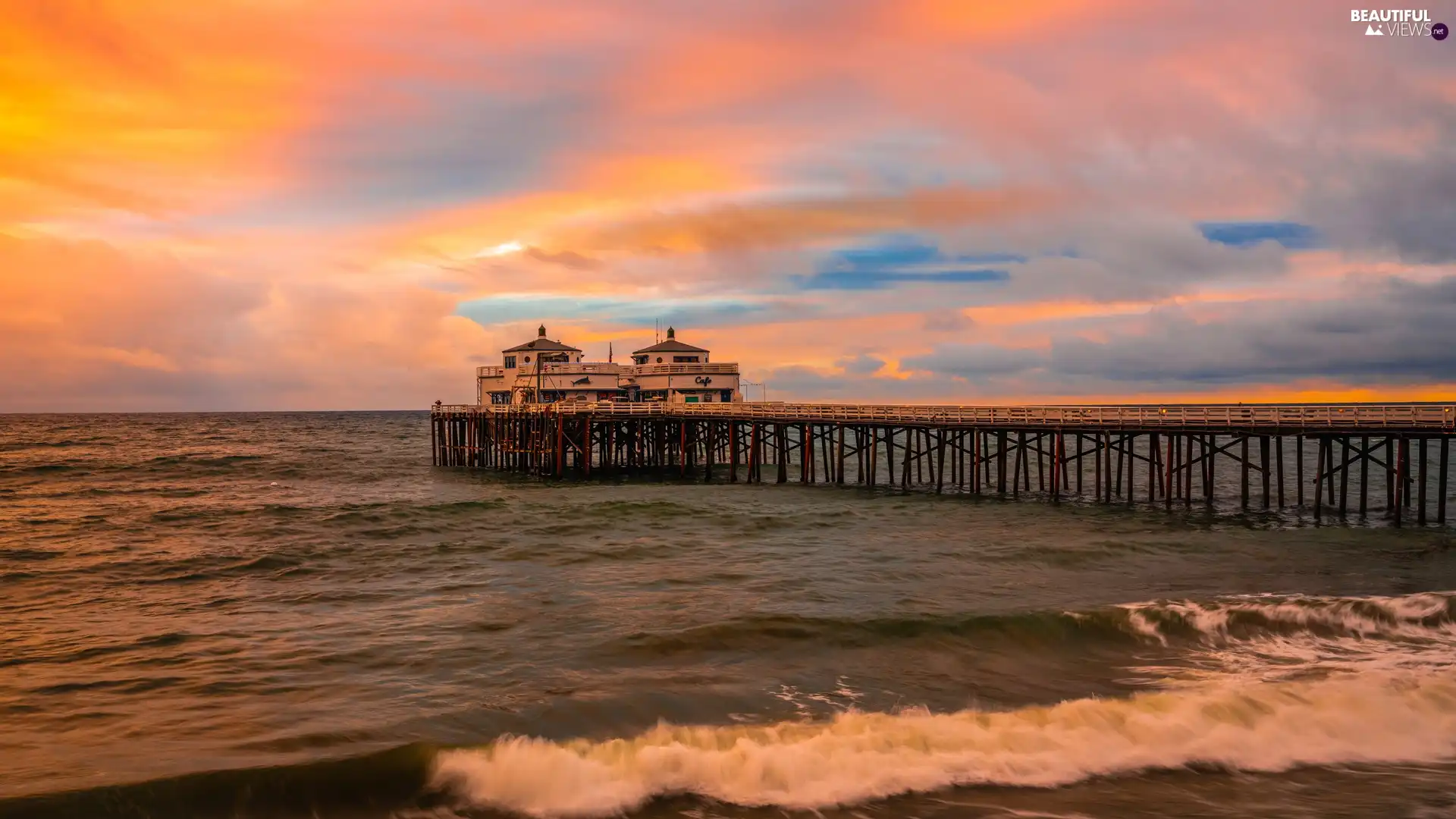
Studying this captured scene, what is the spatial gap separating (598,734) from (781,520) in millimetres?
22308

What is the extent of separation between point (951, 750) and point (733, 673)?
455 centimetres

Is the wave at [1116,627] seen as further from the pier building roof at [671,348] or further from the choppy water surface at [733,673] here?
the pier building roof at [671,348]

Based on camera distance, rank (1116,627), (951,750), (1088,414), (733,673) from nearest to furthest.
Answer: (951,750) → (733,673) → (1116,627) → (1088,414)

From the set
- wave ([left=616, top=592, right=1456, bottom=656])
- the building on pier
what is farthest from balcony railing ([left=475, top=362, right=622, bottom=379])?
wave ([left=616, top=592, right=1456, bottom=656])

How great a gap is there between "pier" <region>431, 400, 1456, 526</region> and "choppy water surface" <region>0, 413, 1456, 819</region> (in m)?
4.34

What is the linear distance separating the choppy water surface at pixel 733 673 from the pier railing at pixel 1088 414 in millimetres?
4229

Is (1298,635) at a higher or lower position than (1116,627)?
lower

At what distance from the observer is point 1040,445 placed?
49.1 m

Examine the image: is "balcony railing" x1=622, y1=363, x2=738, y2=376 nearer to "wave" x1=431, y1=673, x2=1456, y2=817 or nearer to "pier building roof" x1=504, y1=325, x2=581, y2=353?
"pier building roof" x1=504, y1=325, x2=581, y2=353

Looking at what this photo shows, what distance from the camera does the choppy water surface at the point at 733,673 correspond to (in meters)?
13.0

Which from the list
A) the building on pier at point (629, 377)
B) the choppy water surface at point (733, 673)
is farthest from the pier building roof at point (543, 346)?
the choppy water surface at point (733, 673)

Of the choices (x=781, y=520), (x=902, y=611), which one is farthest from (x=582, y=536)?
(x=902, y=611)

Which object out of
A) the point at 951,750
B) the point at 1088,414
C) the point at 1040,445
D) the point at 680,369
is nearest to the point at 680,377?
the point at 680,369

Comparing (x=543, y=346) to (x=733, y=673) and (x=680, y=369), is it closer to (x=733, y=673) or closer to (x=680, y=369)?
(x=680, y=369)
